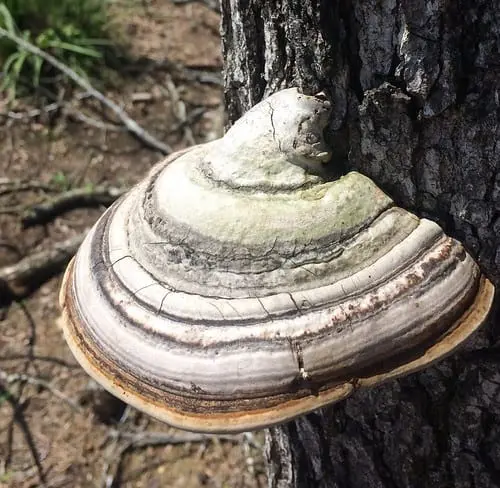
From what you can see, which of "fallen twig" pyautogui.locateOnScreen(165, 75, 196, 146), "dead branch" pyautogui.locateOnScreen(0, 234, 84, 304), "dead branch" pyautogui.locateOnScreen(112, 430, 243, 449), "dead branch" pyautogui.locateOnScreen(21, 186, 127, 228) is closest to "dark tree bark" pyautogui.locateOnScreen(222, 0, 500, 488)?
"dead branch" pyautogui.locateOnScreen(112, 430, 243, 449)

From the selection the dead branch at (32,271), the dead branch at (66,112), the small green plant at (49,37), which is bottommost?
the dead branch at (32,271)

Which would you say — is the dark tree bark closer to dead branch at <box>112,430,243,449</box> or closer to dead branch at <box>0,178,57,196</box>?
dead branch at <box>112,430,243,449</box>

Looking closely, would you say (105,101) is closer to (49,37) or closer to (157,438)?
(49,37)

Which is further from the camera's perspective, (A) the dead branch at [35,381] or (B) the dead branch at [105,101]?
(B) the dead branch at [105,101]

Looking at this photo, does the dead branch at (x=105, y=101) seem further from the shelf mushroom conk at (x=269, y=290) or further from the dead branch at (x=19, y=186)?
the shelf mushroom conk at (x=269, y=290)

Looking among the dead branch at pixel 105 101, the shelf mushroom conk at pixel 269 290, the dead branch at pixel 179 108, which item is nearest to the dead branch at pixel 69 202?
the dead branch at pixel 105 101

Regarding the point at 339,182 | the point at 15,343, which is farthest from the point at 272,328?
the point at 15,343
